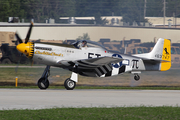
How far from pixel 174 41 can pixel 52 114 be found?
63118 millimetres

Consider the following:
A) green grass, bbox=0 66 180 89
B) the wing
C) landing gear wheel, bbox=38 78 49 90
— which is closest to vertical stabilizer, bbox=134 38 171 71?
green grass, bbox=0 66 180 89

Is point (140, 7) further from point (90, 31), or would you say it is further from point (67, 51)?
point (67, 51)

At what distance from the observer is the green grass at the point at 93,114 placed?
9000 mm

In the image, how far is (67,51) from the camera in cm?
1772

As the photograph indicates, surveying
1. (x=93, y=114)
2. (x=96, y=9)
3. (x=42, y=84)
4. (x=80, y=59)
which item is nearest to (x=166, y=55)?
(x=80, y=59)

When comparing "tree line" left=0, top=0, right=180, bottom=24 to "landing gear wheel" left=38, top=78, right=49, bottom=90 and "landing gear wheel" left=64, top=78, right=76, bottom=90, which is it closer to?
"landing gear wheel" left=38, top=78, right=49, bottom=90

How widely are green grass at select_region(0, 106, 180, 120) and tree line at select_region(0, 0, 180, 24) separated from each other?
85.1 meters

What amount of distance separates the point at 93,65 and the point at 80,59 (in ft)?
2.67

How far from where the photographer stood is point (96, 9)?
119750 millimetres

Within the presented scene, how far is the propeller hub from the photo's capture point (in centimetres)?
1669

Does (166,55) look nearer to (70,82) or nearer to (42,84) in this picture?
(70,82)

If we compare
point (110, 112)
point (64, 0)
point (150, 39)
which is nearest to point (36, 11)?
point (64, 0)

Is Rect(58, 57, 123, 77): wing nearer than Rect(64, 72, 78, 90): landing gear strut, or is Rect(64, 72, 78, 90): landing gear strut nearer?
Rect(58, 57, 123, 77): wing

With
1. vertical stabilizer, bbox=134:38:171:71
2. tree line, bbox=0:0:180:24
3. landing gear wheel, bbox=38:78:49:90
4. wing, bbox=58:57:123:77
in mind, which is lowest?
landing gear wheel, bbox=38:78:49:90
